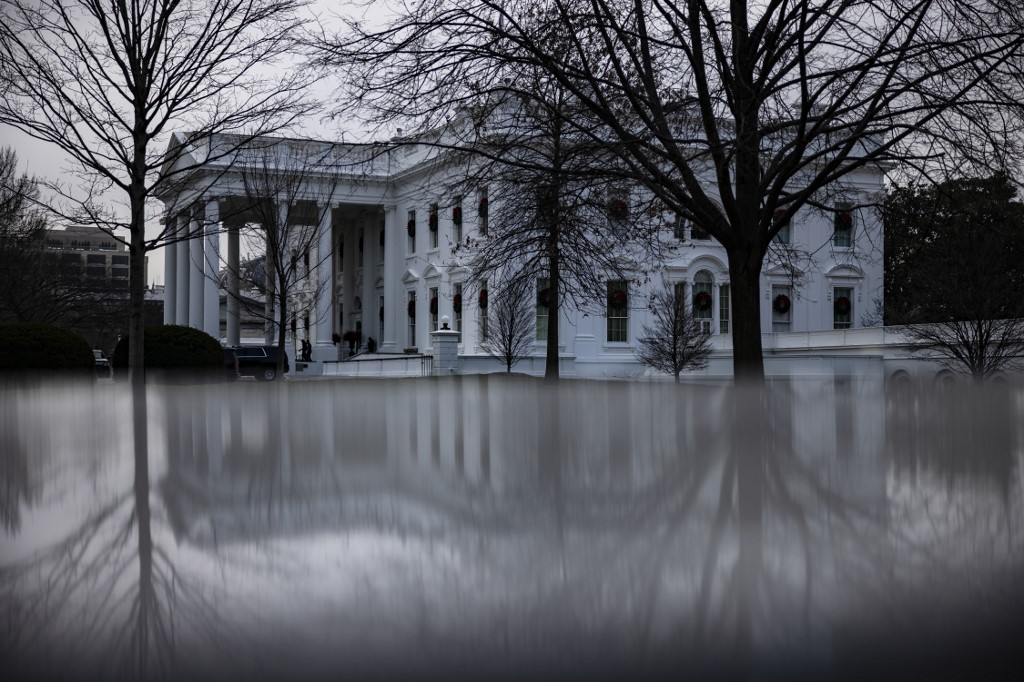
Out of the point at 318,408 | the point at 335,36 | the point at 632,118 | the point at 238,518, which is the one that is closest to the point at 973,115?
the point at 632,118

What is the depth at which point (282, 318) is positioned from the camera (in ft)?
92.0

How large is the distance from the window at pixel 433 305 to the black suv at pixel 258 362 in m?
9.76

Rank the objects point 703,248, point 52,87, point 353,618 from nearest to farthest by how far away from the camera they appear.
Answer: point 353,618 → point 52,87 → point 703,248

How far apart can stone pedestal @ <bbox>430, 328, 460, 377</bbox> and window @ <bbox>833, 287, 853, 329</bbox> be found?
22.2 m

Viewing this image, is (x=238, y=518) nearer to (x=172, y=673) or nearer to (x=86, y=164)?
(x=172, y=673)

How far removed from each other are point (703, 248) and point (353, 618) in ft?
143

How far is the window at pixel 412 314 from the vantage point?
50303 millimetres

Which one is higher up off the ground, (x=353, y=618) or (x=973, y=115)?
→ (x=973, y=115)

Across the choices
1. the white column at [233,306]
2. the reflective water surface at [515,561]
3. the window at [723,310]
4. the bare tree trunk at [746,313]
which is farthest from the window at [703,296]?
the reflective water surface at [515,561]

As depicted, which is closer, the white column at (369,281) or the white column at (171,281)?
the white column at (369,281)

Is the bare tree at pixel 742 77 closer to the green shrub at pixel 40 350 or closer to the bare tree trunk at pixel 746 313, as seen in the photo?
the bare tree trunk at pixel 746 313

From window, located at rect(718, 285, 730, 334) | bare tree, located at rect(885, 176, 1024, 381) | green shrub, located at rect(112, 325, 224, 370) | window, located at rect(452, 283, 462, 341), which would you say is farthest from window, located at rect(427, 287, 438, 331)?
bare tree, located at rect(885, 176, 1024, 381)

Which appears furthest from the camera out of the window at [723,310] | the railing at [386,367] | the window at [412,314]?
the window at [412,314]

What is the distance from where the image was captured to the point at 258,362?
1533 inches
